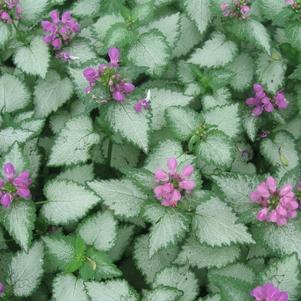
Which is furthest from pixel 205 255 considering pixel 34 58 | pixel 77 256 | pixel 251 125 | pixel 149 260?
pixel 34 58

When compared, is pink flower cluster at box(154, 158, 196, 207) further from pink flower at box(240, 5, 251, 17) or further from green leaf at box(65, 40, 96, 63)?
pink flower at box(240, 5, 251, 17)

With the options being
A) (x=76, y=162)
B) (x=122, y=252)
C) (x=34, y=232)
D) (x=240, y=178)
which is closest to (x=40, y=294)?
(x=34, y=232)

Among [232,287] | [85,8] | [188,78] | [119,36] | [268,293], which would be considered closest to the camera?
[268,293]

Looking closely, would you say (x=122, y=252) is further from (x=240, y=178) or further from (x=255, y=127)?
(x=255, y=127)

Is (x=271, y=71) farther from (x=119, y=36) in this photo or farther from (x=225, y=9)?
(x=119, y=36)

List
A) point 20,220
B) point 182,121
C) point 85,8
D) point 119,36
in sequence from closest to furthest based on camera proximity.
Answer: point 20,220 < point 182,121 < point 119,36 < point 85,8

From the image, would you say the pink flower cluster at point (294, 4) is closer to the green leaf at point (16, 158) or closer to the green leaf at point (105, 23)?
the green leaf at point (105, 23)
